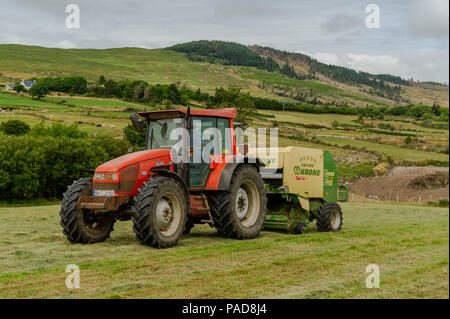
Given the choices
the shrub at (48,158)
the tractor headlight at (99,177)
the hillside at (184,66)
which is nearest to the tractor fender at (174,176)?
the tractor headlight at (99,177)

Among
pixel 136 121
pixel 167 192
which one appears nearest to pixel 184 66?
pixel 136 121

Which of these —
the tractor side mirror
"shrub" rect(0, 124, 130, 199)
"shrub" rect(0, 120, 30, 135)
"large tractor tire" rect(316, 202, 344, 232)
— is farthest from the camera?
"shrub" rect(0, 124, 130, 199)

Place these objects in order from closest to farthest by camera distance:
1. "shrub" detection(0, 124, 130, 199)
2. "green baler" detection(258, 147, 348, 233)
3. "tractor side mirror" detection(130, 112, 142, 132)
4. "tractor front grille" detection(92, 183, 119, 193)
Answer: "tractor front grille" detection(92, 183, 119, 193) < "tractor side mirror" detection(130, 112, 142, 132) < "green baler" detection(258, 147, 348, 233) < "shrub" detection(0, 124, 130, 199)

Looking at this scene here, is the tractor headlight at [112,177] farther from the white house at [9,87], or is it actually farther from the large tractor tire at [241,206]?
the white house at [9,87]

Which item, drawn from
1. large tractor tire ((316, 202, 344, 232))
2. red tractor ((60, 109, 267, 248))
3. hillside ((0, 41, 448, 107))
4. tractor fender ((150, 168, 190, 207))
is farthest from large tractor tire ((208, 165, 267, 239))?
hillside ((0, 41, 448, 107))

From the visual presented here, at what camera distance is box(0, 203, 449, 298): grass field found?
6469 mm

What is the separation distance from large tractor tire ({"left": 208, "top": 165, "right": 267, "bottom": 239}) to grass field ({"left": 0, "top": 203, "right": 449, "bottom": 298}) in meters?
0.34

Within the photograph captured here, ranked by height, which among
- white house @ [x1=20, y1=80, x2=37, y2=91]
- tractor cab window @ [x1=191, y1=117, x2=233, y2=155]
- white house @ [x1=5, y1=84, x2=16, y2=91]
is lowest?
tractor cab window @ [x1=191, y1=117, x2=233, y2=155]

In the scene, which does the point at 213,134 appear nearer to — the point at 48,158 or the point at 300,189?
the point at 300,189

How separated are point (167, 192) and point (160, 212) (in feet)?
1.36

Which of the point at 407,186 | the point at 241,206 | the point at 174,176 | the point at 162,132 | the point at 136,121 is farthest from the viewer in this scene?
the point at 407,186

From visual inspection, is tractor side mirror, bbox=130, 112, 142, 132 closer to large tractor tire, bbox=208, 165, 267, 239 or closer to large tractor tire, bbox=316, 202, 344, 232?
large tractor tire, bbox=208, 165, 267, 239

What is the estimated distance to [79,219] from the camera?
32.6ft
